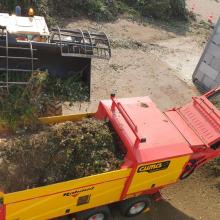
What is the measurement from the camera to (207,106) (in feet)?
26.5

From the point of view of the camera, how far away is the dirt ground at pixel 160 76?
8.45 meters

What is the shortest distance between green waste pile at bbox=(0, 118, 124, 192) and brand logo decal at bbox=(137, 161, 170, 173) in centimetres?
43

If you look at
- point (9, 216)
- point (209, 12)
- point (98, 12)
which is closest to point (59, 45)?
point (9, 216)

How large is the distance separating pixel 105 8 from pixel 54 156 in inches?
448

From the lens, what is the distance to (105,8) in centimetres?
1681

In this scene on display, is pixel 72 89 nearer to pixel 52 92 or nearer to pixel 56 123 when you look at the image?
pixel 52 92

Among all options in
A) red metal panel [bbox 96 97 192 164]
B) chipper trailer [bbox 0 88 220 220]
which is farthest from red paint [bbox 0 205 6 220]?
red metal panel [bbox 96 97 192 164]

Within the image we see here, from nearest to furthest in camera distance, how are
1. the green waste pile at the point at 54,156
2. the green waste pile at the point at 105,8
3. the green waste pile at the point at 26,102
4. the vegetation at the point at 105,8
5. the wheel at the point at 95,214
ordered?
the green waste pile at the point at 54,156 → the wheel at the point at 95,214 → the green waste pile at the point at 26,102 → the vegetation at the point at 105,8 → the green waste pile at the point at 105,8

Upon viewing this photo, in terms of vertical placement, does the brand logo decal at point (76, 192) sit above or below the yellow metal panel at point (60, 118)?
below

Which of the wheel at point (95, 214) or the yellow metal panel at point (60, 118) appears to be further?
the yellow metal panel at point (60, 118)

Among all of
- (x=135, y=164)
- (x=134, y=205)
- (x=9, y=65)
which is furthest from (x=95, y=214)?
(x=9, y=65)

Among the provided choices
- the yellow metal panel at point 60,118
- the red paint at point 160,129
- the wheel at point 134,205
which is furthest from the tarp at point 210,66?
the yellow metal panel at point 60,118

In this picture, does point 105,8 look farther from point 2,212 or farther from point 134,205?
point 2,212

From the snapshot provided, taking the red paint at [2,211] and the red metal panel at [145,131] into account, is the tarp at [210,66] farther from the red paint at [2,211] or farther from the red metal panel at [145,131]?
the red paint at [2,211]
